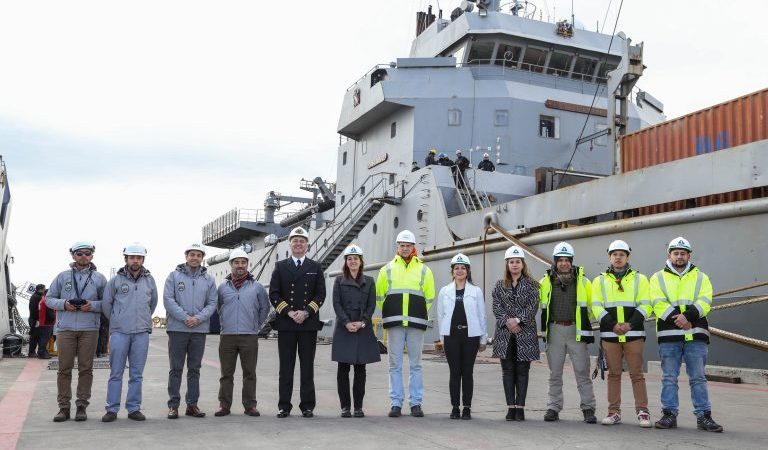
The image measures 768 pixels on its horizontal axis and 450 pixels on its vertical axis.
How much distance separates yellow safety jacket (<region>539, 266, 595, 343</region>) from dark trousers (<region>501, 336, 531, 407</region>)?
13.5 inches

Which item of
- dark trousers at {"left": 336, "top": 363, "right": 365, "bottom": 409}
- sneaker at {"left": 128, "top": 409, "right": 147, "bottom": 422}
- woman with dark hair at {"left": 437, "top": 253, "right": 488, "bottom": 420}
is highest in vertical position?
woman with dark hair at {"left": 437, "top": 253, "right": 488, "bottom": 420}

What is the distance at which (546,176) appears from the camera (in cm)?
1520

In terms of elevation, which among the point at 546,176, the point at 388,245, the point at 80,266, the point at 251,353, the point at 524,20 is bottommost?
the point at 251,353

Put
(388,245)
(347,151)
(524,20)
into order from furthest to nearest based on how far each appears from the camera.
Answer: (347,151) < (524,20) < (388,245)

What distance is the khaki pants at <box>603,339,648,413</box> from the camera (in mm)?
5816

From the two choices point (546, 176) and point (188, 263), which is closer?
point (188, 263)

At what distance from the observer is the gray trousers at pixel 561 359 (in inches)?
239

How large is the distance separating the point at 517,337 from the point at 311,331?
1692 millimetres

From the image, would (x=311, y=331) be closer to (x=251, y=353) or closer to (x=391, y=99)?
(x=251, y=353)

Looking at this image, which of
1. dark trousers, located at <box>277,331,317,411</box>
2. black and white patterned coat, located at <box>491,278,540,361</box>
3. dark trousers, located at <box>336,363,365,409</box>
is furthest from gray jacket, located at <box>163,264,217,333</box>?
black and white patterned coat, located at <box>491,278,540,361</box>

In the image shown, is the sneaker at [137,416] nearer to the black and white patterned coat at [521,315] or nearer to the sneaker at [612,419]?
the black and white patterned coat at [521,315]

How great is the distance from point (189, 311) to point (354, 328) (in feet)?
4.43

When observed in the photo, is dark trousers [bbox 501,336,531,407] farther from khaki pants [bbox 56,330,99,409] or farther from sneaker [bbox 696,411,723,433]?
khaki pants [bbox 56,330,99,409]

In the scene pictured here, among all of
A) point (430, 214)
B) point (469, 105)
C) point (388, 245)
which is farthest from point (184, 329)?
point (469, 105)
